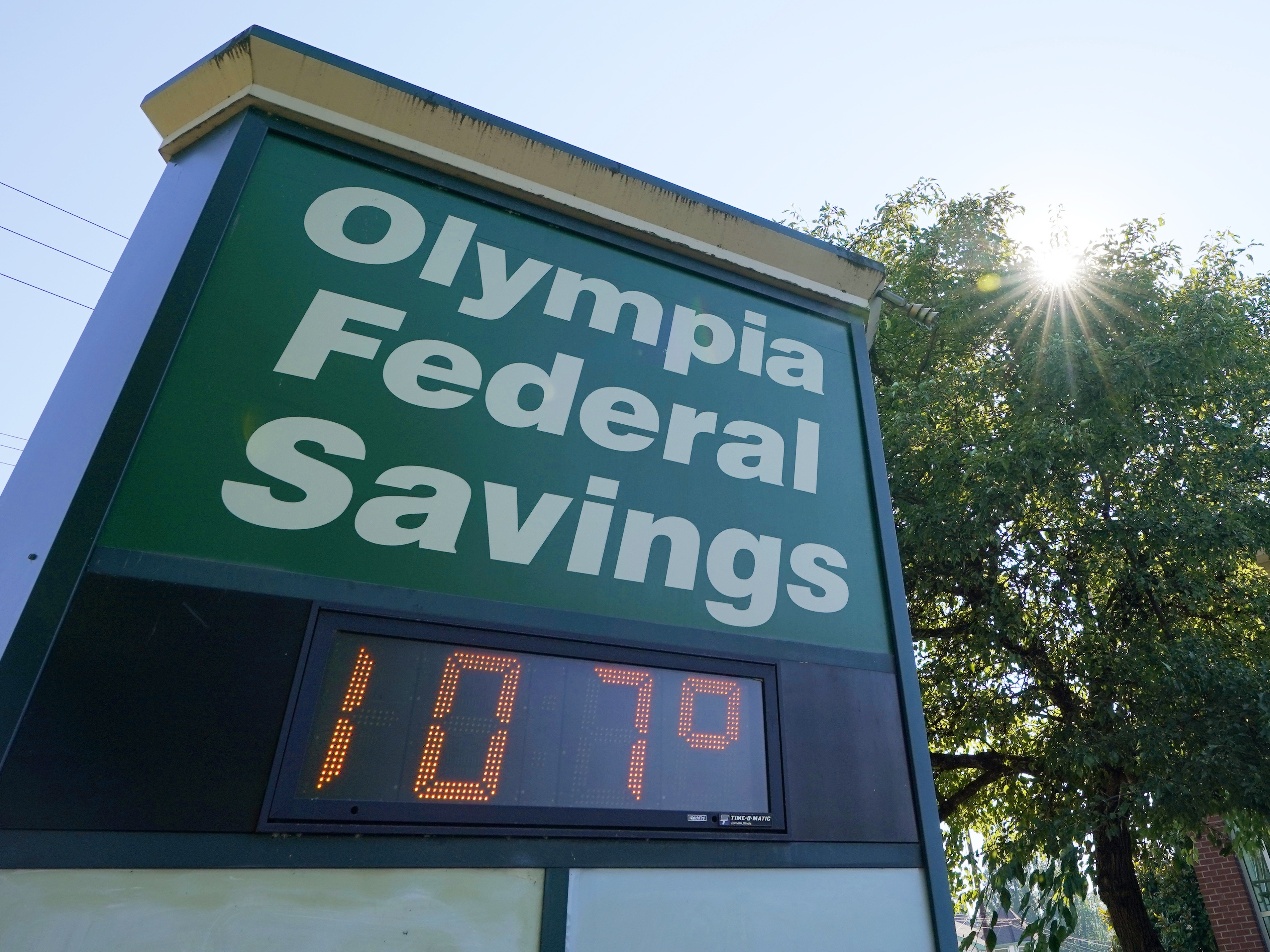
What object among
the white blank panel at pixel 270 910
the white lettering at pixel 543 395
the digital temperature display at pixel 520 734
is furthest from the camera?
the white lettering at pixel 543 395

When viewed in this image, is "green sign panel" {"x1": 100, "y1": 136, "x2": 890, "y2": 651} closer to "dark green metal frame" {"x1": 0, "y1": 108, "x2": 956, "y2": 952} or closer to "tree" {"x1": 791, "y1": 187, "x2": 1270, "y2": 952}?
"dark green metal frame" {"x1": 0, "y1": 108, "x2": 956, "y2": 952}

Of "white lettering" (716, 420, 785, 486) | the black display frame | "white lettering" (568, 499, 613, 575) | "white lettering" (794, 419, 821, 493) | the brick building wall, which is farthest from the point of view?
the brick building wall

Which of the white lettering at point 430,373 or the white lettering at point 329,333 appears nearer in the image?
the white lettering at point 329,333

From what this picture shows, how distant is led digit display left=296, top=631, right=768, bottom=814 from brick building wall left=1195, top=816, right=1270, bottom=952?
12202 millimetres

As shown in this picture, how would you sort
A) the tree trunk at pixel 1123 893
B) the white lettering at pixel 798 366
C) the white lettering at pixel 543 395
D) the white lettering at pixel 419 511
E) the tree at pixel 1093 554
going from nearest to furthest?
the white lettering at pixel 419 511 < the white lettering at pixel 543 395 < the white lettering at pixel 798 366 < the tree at pixel 1093 554 < the tree trunk at pixel 1123 893

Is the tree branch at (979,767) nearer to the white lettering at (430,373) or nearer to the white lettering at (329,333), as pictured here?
the white lettering at (430,373)

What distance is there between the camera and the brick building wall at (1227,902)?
1173 centimetres

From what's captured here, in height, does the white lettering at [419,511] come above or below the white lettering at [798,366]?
below

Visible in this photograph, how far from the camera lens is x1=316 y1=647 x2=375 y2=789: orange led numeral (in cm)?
252

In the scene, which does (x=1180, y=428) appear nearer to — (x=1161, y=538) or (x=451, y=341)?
(x=1161, y=538)

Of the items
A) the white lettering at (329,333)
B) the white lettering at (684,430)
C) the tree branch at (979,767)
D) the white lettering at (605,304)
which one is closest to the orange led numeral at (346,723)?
the white lettering at (329,333)

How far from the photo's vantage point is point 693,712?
3129mm

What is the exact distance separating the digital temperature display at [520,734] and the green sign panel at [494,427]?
0.32 meters

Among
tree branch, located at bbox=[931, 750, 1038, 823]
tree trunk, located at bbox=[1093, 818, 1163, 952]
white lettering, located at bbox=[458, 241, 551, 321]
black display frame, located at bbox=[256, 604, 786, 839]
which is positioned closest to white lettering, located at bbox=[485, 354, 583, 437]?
white lettering, located at bbox=[458, 241, 551, 321]
